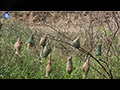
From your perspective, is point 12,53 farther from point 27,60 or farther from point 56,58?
point 56,58

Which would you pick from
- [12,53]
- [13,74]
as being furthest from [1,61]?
[13,74]

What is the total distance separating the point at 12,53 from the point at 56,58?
631 mm

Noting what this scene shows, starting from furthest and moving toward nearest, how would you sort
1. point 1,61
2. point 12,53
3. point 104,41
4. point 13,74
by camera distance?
1. point 104,41
2. point 12,53
3. point 1,61
4. point 13,74

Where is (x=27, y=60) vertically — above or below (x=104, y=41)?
below
